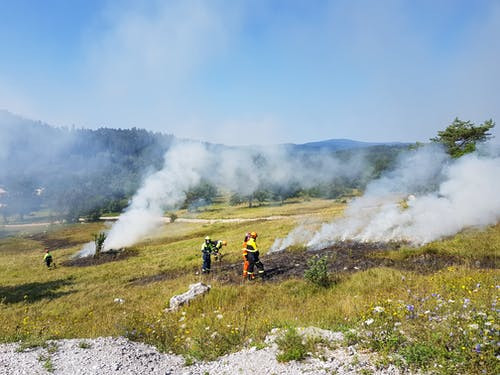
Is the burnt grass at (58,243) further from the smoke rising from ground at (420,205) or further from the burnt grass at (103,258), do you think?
the burnt grass at (103,258)

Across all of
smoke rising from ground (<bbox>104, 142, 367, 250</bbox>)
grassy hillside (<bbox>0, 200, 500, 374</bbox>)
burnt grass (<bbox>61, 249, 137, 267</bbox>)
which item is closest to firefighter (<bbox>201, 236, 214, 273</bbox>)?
grassy hillside (<bbox>0, 200, 500, 374</bbox>)

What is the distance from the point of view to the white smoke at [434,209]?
19859mm

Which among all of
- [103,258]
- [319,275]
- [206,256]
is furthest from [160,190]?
[319,275]

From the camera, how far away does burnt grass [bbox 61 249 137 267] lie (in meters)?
31.7

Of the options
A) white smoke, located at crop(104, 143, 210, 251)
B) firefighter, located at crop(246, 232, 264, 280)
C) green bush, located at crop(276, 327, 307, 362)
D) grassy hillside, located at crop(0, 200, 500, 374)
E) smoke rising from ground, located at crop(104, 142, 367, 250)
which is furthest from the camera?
smoke rising from ground, located at crop(104, 142, 367, 250)

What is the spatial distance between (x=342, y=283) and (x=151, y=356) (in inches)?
301

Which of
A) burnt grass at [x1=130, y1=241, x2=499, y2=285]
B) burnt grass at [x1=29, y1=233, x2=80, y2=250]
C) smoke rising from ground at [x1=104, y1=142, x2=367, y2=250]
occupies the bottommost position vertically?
burnt grass at [x1=29, y1=233, x2=80, y2=250]

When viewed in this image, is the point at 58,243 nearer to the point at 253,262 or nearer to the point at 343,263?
the point at 253,262

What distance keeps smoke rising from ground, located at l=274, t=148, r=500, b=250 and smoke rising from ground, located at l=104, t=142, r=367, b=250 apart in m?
28.3

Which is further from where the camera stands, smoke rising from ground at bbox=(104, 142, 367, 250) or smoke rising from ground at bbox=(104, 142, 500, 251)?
smoke rising from ground at bbox=(104, 142, 367, 250)

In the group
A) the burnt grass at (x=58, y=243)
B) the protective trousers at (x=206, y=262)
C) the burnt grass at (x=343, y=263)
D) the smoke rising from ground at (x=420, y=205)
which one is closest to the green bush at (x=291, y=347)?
the burnt grass at (x=343, y=263)

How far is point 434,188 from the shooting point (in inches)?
899

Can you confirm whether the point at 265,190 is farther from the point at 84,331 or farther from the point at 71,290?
the point at 84,331

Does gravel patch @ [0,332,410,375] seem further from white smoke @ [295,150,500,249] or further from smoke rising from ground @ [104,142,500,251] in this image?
smoke rising from ground @ [104,142,500,251]
